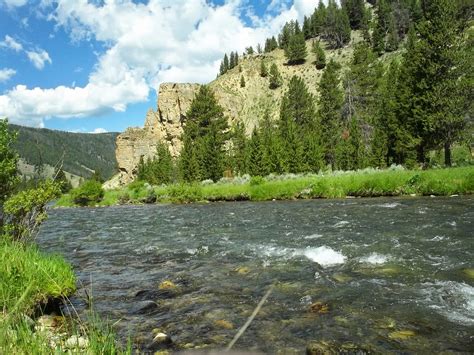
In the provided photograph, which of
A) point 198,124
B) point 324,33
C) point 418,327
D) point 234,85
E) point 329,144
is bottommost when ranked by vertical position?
point 418,327

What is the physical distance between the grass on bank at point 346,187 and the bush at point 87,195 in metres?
A: 17.0

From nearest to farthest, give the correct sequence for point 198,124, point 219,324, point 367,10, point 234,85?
point 219,324, point 198,124, point 234,85, point 367,10

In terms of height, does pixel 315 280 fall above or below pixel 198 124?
below

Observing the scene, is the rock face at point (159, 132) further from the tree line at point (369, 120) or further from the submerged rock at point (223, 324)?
the submerged rock at point (223, 324)

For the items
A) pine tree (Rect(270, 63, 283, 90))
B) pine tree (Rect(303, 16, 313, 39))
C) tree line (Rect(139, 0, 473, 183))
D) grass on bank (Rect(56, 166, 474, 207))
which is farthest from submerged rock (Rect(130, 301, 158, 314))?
pine tree (Rect(303, 16, 313, 39))

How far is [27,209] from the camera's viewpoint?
1075 centimetres

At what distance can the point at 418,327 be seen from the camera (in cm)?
657

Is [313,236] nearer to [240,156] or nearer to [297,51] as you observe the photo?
[240,156]

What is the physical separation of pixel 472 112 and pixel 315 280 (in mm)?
36161

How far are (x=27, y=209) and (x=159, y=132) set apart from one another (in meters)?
108

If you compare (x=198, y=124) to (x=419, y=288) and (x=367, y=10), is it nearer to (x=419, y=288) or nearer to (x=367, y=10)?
(x=419, y=288)

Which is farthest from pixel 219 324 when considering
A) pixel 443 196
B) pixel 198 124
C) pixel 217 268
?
pixel 198 124

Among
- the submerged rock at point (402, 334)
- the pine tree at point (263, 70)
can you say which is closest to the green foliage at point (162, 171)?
the pine tree at point (263, 70)

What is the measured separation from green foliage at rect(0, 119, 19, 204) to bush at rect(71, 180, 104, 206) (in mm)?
53750
